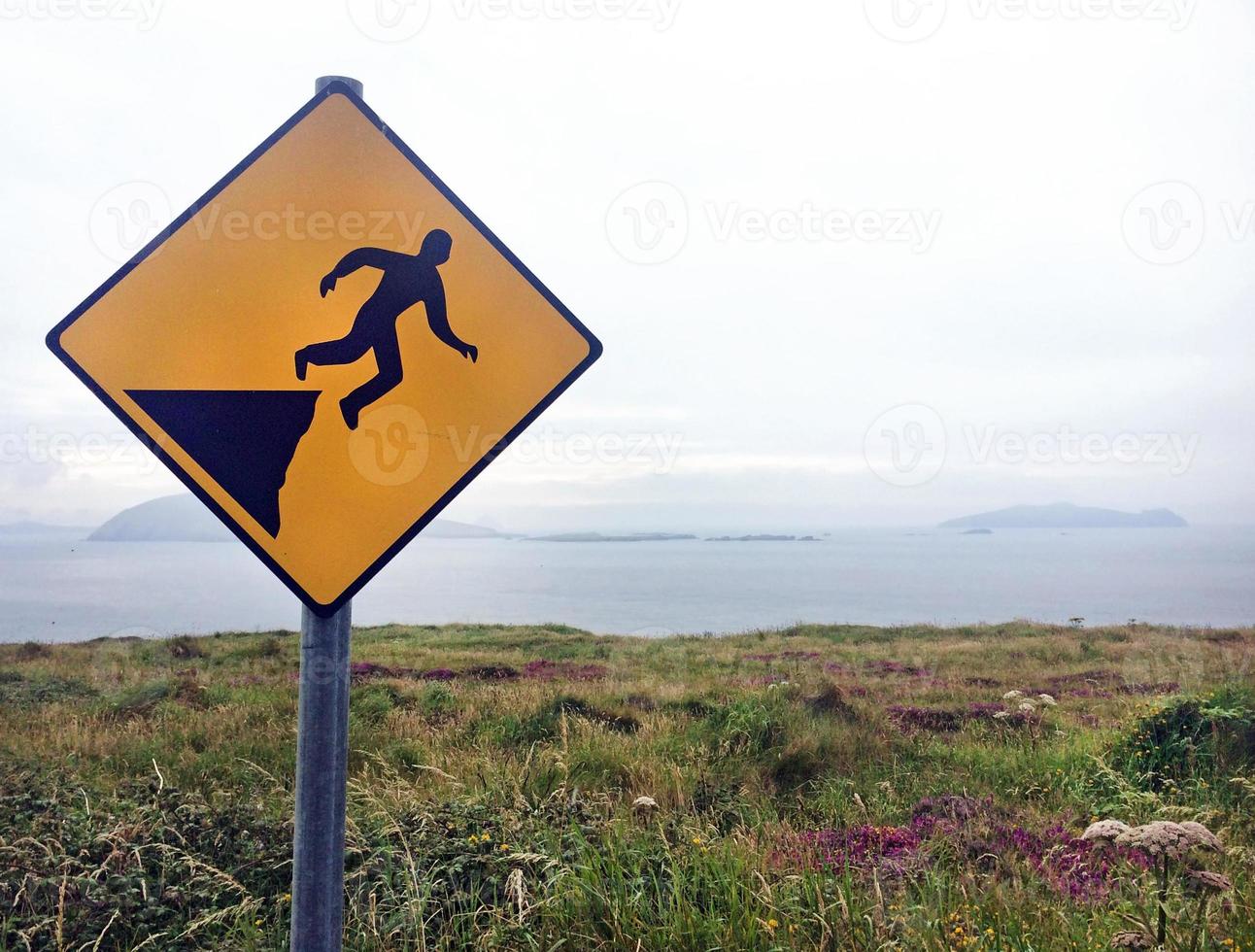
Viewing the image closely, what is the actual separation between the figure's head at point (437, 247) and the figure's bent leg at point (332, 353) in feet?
0.83

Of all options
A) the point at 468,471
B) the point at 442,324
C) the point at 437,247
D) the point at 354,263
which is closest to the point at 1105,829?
the point at 468,471

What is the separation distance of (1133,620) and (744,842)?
2747 centimetres

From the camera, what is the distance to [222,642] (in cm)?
2041

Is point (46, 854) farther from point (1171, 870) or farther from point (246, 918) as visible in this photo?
point (1171, 870)

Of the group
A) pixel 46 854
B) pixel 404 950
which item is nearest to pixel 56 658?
pixel 46 854

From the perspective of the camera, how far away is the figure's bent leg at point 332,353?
1.68m

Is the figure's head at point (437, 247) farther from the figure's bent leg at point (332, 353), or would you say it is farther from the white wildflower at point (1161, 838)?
the white wildflower at point (1161, 838)

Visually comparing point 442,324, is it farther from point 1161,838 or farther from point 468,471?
point 1161,838

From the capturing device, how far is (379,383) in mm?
1705

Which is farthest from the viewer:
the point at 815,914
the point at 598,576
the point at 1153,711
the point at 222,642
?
the point at 598,576

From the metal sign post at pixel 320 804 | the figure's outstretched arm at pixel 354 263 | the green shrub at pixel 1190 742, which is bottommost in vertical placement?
the green shrub at pixel 1190 742

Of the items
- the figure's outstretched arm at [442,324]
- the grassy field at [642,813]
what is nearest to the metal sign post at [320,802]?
the figure's outstretched arm at [442,324]

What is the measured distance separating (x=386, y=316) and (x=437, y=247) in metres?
0.21

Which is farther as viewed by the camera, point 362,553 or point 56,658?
point 56,658
